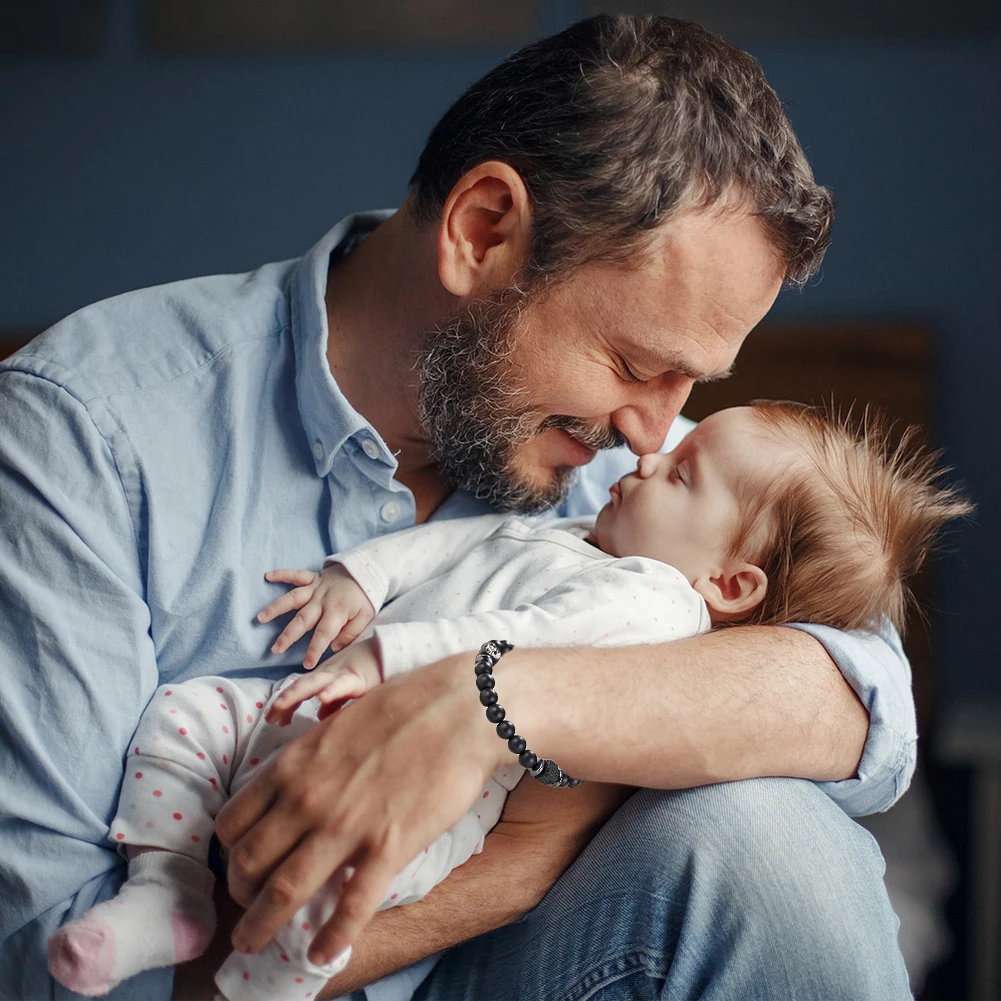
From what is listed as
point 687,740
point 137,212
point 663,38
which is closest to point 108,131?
point 137,212

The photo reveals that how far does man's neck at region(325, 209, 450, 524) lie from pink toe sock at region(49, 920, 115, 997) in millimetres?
670

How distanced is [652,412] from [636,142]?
31cm

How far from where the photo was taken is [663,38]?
4.46 feet

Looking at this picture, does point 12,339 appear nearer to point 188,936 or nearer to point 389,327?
point 389,327

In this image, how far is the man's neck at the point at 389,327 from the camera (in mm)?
1410

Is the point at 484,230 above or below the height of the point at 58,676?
above

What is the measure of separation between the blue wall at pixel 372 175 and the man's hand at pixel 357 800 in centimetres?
226

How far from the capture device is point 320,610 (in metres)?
1.31

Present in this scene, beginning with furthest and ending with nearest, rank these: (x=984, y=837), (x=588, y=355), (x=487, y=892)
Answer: (x=984, y=837)
(x=588, y=355)
(x=487, y=892)

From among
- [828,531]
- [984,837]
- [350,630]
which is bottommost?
[984,837]

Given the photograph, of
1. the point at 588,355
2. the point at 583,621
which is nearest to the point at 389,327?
the point at 588,355

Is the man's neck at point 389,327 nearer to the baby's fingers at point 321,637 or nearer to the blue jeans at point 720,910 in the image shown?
the baby's fingers at point 321,637

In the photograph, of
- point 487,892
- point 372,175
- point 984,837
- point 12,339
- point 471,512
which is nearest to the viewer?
point 487,892

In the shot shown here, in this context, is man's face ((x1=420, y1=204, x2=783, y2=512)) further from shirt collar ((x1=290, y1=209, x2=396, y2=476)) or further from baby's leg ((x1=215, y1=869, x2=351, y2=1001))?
baby's leg ((x1=215, y1=869, x2=351, y2=1001))
